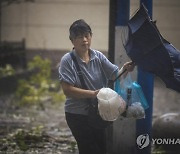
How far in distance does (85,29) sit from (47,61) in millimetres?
6425

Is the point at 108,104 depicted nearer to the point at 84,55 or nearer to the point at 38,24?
the point at 84,55

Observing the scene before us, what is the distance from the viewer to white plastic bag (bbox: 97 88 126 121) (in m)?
4.35

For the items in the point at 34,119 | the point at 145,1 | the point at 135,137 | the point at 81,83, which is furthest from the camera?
the point at 34,119

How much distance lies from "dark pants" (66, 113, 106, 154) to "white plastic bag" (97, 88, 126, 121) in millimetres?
303

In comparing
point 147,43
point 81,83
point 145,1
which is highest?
point 145,1

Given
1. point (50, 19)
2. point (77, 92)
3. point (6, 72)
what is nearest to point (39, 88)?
point (6, 72)

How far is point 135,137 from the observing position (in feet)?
19.9

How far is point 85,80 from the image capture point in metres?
4.58

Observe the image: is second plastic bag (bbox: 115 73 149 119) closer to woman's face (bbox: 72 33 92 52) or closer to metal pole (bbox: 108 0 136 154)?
woman's face (bbox: 72 33 92 52)

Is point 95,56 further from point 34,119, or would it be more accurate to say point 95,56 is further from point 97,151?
point 34,119

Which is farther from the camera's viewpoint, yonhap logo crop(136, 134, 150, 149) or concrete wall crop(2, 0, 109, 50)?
concrete wall crop(2, 0, 109, 50)

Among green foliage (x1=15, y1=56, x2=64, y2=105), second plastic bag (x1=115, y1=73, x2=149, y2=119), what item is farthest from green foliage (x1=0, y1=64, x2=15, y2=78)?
second plastic bag (x1=115, y1=73, x2=149, y2=119)

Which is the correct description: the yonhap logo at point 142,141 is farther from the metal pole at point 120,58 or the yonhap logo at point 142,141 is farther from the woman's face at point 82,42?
the woman's face at point 82,42

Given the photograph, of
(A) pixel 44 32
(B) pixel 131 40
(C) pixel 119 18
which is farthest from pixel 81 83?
(A) pixel 44 32
